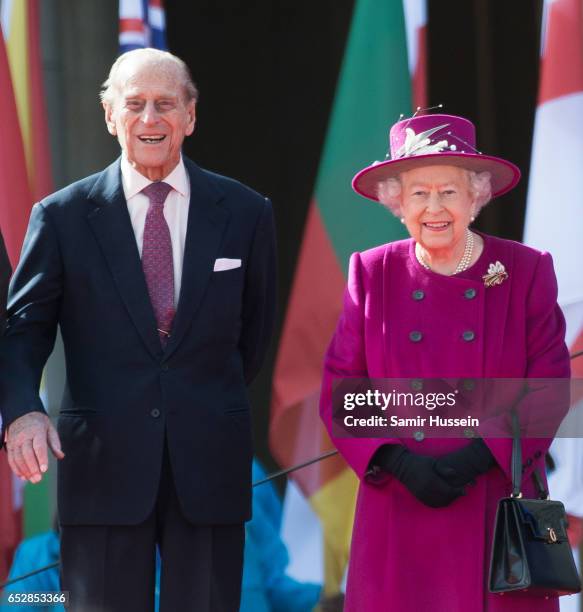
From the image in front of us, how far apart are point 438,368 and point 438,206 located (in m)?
0.45

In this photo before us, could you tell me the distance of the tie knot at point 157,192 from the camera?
355cm

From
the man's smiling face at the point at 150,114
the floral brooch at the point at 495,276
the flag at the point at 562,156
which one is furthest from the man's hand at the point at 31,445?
the flag at the point at 562,156

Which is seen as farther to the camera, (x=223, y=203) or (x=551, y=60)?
(x=551, y=60)

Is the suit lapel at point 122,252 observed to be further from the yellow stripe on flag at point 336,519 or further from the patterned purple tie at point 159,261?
the yellow stripe on flag at point 336,519

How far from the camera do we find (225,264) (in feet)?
11.6

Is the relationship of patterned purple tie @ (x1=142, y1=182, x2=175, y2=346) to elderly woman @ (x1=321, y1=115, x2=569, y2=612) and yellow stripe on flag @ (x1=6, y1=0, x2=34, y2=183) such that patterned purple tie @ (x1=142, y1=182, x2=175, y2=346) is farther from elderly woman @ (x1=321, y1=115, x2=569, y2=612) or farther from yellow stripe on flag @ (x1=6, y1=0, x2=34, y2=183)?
yellow stripe on flag @ (x1=6, y1=0, x2=34, y2=183)

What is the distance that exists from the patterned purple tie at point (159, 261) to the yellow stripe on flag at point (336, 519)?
1.77 m

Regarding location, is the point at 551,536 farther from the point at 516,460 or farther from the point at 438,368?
the point at 438,368

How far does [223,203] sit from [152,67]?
424 millimetres

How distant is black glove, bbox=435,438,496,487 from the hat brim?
787 mm

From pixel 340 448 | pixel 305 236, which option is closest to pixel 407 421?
A: pixel 340 448

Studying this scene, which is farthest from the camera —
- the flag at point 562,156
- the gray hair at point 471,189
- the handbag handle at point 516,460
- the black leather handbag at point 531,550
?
the flag at point 562,156

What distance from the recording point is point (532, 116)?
4.98 meters

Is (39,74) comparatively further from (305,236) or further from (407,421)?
(407,421)
